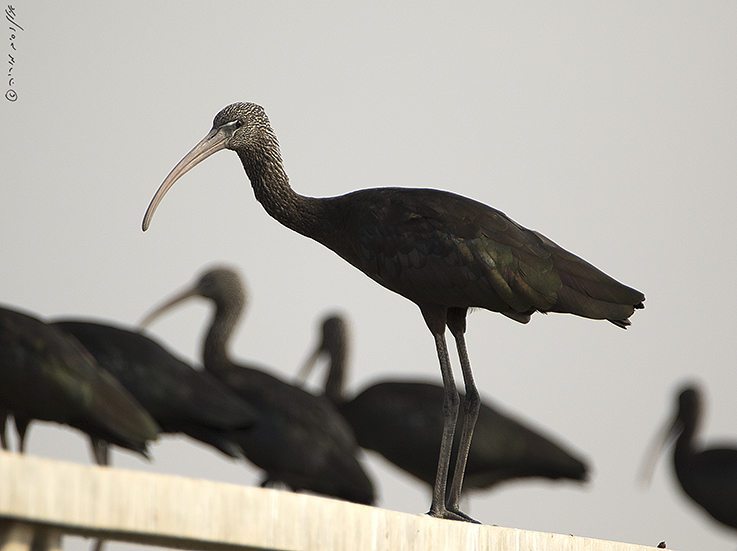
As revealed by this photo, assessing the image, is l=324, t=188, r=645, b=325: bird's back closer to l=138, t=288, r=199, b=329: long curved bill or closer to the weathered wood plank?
the weathered wood plank

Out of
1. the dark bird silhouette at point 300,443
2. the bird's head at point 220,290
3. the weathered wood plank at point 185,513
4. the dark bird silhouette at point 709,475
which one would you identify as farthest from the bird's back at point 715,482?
the weathered wood plank at point 185,513

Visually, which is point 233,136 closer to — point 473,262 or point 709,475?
point 473,262

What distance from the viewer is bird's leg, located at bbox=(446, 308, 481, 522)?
4.25m

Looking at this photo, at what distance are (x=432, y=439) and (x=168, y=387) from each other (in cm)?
206

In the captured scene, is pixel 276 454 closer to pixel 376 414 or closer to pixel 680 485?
pixel 376 414

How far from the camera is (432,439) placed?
283 inches

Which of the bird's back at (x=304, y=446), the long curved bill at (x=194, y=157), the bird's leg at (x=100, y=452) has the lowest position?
the bird's leg at (x=100, y=452)

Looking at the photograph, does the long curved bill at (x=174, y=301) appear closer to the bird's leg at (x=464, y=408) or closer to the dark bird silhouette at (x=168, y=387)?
the dark bird silhouette at (x=168, y=387)

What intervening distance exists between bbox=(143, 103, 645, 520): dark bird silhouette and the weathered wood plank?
1.24m

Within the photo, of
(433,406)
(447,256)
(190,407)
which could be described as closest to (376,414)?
(433,406)

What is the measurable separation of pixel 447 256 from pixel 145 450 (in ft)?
5.33

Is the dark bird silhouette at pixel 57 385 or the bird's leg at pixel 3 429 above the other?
the dark bird silhouette at pixel 57 385

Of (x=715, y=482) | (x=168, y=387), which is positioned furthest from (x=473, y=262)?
(x=715, y=482)

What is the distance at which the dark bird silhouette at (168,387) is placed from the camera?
19.6 ft
